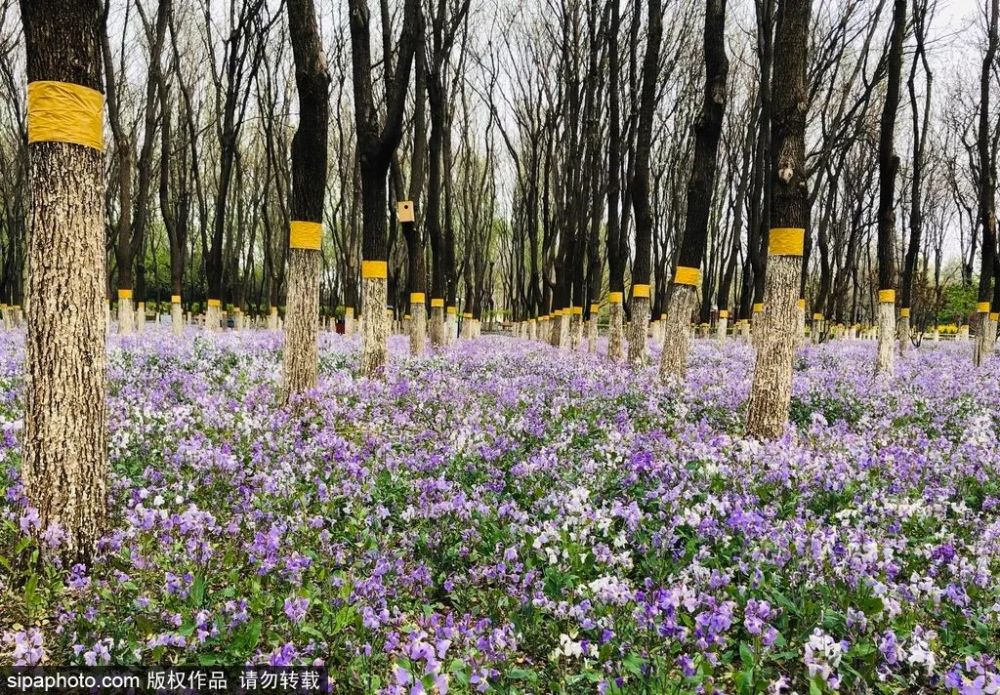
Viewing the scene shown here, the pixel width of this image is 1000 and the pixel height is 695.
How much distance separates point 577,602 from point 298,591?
4.86 ft

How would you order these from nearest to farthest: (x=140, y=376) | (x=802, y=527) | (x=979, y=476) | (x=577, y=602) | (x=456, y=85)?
(x=577, y=602) < (x=802, y=527) < (x=979, y=476) < (x=140, y=376) < (x=456, y=85)

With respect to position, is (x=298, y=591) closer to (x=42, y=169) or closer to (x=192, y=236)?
(x=42, y=169)

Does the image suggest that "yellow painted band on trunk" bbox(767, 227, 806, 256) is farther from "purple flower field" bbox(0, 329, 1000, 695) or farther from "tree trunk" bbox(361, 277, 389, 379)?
"tree trunk" bbox(361, 277, 389, 379)

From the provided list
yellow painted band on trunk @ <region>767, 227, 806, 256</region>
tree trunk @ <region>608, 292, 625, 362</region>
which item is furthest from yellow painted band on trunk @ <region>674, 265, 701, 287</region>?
tree trunk @ <region>608, 292, 625, 362</region>

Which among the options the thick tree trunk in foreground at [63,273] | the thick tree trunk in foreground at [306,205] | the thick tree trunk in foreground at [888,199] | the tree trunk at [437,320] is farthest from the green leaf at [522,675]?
the tree trunk at [437,320]

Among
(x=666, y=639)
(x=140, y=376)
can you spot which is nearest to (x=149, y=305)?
(x=140, y=376)

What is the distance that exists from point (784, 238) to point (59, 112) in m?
6.23

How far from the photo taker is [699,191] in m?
12.0

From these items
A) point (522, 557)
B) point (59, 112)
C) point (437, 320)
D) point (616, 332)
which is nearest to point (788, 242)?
point (522, 557)

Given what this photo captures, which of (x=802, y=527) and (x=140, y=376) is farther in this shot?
(x=140, y=376)

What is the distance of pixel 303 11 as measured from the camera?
782cm

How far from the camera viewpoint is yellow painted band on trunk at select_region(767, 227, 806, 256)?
6895mm

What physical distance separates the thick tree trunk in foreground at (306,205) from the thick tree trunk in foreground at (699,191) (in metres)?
5.62

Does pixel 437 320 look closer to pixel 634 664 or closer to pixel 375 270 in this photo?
pixel 375 270
